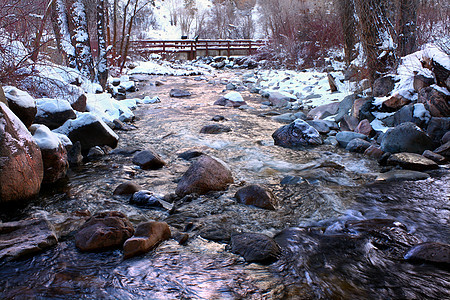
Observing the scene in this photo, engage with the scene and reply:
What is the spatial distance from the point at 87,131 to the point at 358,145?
12.9 ft

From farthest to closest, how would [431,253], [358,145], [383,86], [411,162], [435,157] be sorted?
[383,86], [358,145], [435,157], [411,162], [431,253]

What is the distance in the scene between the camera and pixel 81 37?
8227 millimetres

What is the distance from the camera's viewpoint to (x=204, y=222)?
3047 mm

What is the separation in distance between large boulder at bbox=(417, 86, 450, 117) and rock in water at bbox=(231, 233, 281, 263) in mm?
3721

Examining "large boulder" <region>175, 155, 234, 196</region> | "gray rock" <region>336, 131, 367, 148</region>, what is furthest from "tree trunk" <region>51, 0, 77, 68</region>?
"gray rock" <region>336, 131, 367, 148</region>

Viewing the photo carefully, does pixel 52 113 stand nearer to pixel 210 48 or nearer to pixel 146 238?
pixel 146 238

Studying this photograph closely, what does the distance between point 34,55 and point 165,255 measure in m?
3.72

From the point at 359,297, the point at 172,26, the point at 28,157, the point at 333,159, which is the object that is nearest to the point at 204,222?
the point at 359,297

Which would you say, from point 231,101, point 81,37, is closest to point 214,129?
point 231,101

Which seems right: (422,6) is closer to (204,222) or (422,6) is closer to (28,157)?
(204,222)

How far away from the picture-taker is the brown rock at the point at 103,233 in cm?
252

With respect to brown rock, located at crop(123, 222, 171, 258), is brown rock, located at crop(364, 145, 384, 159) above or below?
below

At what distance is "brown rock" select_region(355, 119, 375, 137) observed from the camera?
5621mm

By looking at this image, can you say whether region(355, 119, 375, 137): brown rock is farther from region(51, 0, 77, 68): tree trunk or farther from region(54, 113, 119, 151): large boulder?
region(51, 0, 77, 68): tree trunk
